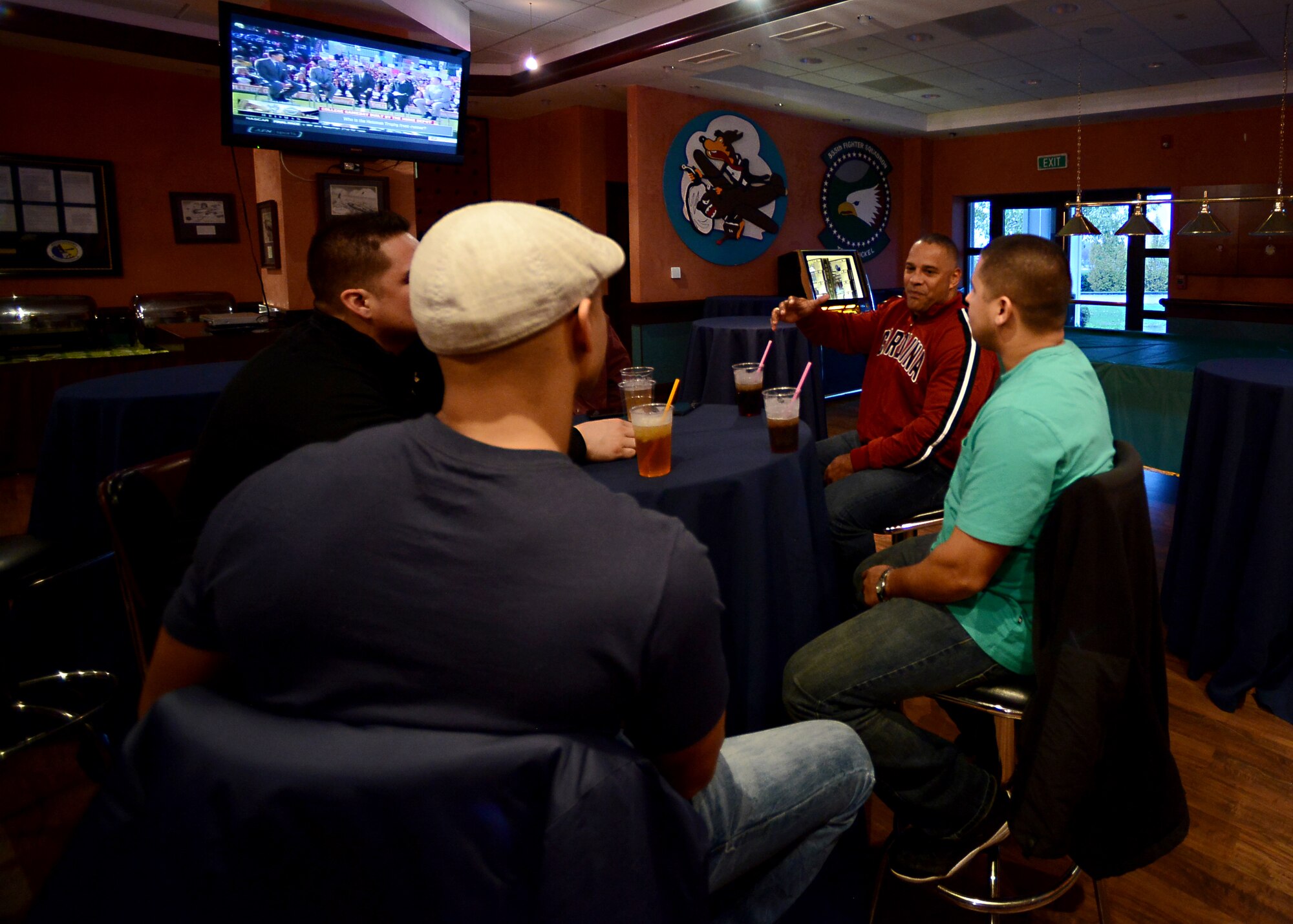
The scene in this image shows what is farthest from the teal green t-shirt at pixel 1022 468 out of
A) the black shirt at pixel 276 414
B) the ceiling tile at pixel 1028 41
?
the ceiling tile at pixel 1028 41

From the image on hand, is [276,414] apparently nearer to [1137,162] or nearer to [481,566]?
Answer: [481,566]

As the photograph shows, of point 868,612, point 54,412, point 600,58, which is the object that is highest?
point 600,58

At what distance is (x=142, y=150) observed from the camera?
21.0ft

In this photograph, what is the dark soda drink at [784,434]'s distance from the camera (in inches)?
70.2

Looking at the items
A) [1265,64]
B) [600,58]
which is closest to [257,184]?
[600,58]

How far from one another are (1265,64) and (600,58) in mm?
5599

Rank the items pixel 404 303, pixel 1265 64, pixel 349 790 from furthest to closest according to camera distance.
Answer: pixel 1265 64
pixel 404 303
pixel 349 790

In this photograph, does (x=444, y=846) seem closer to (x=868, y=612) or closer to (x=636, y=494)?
(x=636, y=494)

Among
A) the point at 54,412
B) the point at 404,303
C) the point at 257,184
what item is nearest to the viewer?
the point at 404,303

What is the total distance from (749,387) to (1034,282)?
0.74 m

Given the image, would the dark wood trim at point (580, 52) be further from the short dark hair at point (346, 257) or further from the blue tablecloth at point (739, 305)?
the short dark hair at point (346, 257)

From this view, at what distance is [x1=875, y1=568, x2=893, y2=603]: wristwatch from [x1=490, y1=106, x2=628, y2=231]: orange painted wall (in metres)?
6.57

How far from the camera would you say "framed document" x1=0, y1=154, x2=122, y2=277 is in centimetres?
591

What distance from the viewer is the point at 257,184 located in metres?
5.34
